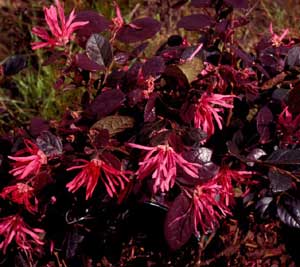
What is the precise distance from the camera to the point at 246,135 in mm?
1729

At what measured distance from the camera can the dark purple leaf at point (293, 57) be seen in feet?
5.17

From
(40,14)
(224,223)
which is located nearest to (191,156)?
(224,223)

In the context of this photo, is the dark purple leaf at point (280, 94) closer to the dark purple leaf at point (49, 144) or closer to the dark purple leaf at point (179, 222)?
the dark purple leaf at point (179, 222)

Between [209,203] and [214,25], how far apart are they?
50 cm

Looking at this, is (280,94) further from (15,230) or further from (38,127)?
(15,230)

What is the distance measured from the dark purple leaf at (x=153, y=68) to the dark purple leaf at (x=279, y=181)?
397 mm

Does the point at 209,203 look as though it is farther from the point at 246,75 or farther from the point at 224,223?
the point at 224,223

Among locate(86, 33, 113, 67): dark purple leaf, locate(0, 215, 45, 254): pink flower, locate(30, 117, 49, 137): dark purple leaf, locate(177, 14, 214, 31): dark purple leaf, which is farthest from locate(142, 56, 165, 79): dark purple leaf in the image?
locate(0, 215, 45, 254): pink flower

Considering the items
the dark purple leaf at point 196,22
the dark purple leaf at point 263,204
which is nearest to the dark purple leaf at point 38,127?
the dark purple leaf at point 196,22

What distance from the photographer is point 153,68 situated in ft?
4.63

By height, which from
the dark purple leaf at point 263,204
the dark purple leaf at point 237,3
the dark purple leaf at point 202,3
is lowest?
the dark purple leaf at point 263,204

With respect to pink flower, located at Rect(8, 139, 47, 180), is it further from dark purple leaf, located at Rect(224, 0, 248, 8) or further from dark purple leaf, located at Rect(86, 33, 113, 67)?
dark purple leaf, located at Rect(224, 0, 248, 8)

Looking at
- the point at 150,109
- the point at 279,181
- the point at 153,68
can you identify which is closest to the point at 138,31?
the point at 153,68

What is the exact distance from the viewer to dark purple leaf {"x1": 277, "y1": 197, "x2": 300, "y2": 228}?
164cm
